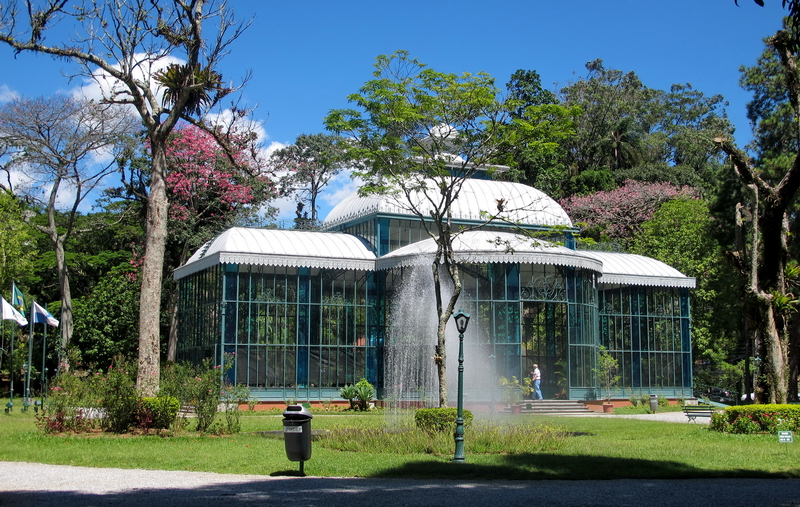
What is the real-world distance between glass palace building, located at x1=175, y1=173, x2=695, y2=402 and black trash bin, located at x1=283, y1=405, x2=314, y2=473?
515 inches

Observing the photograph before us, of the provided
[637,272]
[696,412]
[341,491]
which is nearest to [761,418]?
[696,412]

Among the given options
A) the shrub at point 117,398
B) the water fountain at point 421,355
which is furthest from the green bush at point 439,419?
the water fountain at point 421,355

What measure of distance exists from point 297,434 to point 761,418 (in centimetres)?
1139

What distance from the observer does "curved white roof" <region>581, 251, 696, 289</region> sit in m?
32.3

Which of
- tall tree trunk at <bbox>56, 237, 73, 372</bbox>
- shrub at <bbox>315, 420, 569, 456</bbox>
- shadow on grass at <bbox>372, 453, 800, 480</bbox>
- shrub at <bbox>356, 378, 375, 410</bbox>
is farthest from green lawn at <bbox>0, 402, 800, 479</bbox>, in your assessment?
tall tree trunk at <bbox>56, 237, 73, 372</bbox>

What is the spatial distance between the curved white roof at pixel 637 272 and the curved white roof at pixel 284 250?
29.6 ft

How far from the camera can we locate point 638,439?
17.3m

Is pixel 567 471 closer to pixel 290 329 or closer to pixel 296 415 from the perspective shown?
pixel 296 415

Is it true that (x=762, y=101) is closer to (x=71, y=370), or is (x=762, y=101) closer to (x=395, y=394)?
(x=395, y=394)

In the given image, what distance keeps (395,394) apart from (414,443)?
38.0 feet

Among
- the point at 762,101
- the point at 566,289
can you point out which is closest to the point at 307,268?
the point at 566,289

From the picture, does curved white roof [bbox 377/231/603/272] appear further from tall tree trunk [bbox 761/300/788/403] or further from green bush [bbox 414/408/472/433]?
green bush [bbox 414/408/472/433]

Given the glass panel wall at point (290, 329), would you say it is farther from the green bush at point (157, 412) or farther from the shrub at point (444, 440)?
the shrub at point (444, 440)

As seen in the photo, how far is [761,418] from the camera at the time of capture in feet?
59.0
